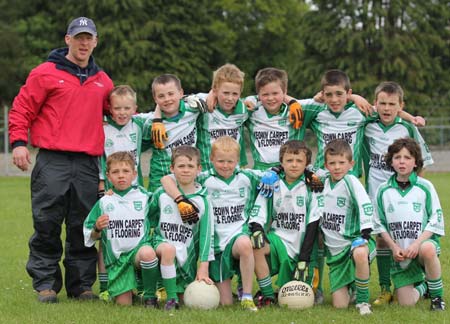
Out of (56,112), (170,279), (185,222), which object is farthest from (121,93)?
(170,279)

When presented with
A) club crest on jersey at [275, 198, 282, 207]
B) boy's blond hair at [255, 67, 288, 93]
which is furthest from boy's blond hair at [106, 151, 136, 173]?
boy's blond hair at [255, 67, 288, 93]

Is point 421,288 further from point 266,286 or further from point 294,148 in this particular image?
point 294,148

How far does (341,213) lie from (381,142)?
1.08m

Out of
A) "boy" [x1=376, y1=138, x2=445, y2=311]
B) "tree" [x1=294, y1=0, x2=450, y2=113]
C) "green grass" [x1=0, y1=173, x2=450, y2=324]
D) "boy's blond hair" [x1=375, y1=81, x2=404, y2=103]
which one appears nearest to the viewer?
"green grass" [x1=0, y1=173, x2=450, y2=324]

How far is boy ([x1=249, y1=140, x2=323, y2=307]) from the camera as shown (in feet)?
22.1

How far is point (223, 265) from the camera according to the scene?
6770 mm

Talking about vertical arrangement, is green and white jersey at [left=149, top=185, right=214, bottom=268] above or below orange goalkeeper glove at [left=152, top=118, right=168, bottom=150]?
below

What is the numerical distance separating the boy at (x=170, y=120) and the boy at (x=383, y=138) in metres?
1.72

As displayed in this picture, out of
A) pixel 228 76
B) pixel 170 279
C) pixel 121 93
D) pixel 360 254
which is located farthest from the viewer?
pixel 228 76

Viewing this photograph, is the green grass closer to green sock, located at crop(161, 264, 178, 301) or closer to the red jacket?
green sock, located at crop(161, 264, 178, 301)

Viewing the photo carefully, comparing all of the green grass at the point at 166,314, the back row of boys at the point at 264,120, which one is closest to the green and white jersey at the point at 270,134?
the back row of boys at the point at 264,120

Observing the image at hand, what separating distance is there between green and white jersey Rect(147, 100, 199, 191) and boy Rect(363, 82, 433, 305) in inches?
67.6

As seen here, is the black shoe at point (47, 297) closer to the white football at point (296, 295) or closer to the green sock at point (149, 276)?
the green sock at point (149, 276)

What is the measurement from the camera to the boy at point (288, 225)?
6727 mm
